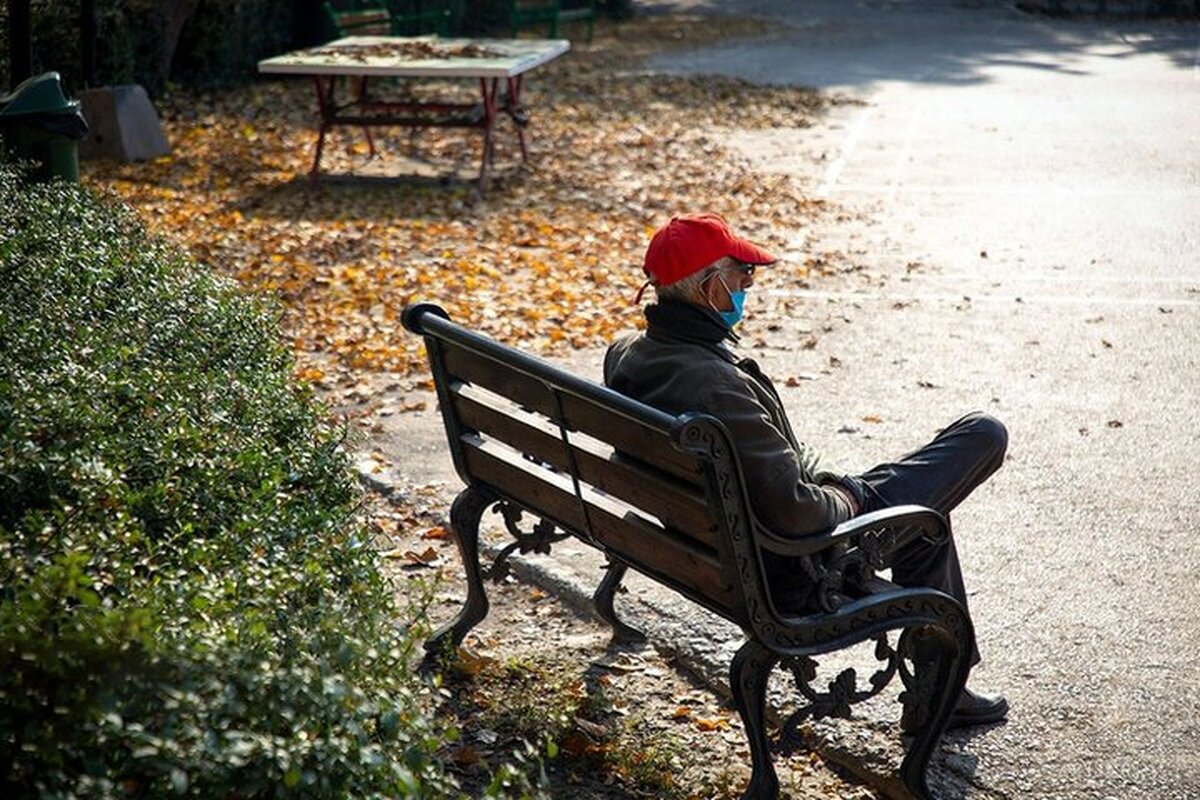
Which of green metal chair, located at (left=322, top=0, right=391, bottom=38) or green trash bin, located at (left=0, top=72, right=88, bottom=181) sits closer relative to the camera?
green trash bin, located at (left=0, top=72, right=88, bottom=181)

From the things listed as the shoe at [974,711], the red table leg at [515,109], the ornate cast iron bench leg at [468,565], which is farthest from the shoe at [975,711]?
the red table leg at [515,109]

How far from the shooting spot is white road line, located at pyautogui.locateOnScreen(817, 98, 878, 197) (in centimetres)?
1385

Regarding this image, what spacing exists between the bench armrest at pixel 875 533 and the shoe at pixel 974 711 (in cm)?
59

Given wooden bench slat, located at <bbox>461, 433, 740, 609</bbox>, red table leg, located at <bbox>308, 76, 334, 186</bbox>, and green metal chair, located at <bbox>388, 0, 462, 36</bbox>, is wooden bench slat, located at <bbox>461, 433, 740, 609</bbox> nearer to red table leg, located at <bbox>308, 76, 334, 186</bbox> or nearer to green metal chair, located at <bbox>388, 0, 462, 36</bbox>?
red table leg, located at <bbox>308, 76, 334, 186</bbox>

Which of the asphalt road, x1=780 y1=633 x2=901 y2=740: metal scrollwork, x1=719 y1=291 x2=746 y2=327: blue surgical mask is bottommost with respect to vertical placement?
the asphalt road

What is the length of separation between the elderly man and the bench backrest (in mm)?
178

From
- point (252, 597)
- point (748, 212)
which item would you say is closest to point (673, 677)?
point (252, 597)

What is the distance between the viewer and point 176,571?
3418 mm

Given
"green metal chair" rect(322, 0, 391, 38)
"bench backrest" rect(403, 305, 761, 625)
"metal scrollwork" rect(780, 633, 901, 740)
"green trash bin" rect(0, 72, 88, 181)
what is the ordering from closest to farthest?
"bench backrest" rect(403, 305, 761, 625), "metal scrollwork" rect(780, 633, 901, 740), "green trash bin" rect(0, 72, 88, 181), "green metal chair" rect(322, 0, 391, 38)

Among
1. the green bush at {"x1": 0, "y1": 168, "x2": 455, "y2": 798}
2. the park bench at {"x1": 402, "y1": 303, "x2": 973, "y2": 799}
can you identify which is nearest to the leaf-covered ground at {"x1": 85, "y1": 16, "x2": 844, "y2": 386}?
the green bush at {"x1": 0, "y1": 168, "x2": 455, "y2": 798}

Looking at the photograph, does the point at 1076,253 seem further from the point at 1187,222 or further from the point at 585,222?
the point at 585,222

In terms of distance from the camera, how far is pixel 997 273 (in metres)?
10.9

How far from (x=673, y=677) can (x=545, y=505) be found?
754 millimetres

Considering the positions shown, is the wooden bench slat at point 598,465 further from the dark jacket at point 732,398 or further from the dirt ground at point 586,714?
the dirt ground at point 586,714
